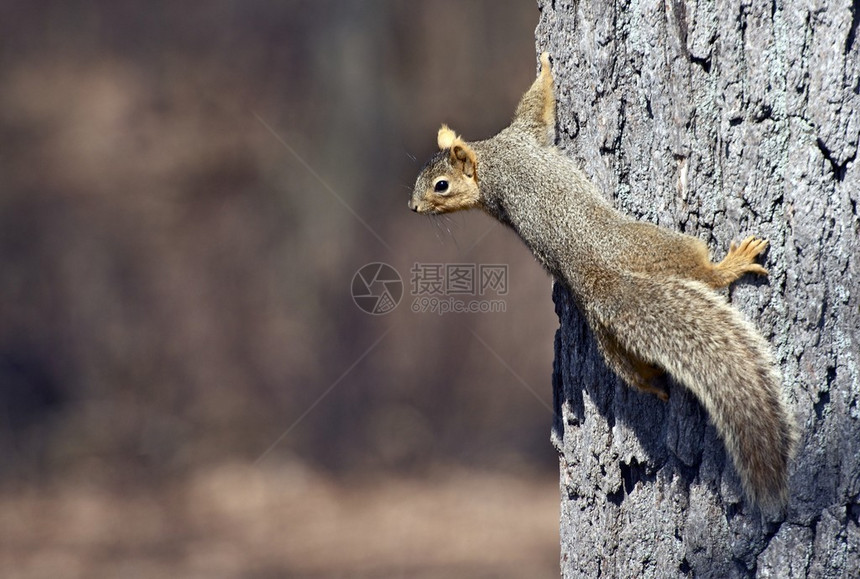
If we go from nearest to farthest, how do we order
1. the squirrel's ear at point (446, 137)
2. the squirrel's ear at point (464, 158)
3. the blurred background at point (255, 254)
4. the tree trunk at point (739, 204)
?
1. the tree trunk at point (739, 204)
2. the squirrel's ear at point (464, 158)
3. the squirrel's ear at point (446, 137)
4. the blurred background at point (255, 254)

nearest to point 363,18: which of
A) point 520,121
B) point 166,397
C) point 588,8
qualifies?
point 166,397

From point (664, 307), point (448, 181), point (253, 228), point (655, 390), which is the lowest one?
point (655, 390)

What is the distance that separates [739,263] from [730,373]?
0.23 meters

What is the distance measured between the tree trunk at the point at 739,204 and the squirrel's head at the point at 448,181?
2.27 ft

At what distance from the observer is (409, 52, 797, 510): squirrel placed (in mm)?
1866

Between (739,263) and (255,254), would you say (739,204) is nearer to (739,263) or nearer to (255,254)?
(739,263)

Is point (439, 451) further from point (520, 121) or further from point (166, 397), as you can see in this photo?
point (520, 121)

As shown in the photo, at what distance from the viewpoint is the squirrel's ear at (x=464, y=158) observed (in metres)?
2.82

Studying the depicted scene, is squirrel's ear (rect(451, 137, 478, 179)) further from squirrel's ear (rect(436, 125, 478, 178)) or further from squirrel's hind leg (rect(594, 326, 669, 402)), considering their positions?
squirrel's hind leg (rect(594, 326, 669, 402))

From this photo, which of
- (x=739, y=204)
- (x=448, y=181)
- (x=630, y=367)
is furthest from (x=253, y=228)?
(x=739, y=204)

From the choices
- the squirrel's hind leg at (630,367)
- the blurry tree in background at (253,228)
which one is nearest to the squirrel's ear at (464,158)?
the squirrel's hind leg at (630,367)

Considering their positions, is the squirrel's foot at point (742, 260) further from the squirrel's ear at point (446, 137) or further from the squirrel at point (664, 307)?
the squirrel's ear at point (446, 137)

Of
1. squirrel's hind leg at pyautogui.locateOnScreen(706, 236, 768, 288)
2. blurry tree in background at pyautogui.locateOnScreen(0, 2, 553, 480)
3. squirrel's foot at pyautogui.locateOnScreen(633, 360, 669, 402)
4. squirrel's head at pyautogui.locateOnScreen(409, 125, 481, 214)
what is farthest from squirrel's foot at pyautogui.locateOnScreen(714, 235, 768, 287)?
blurry tree in background at pyautogui.locateOnScreen(0, 2, 553, 480)

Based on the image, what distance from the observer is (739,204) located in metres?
1.88
